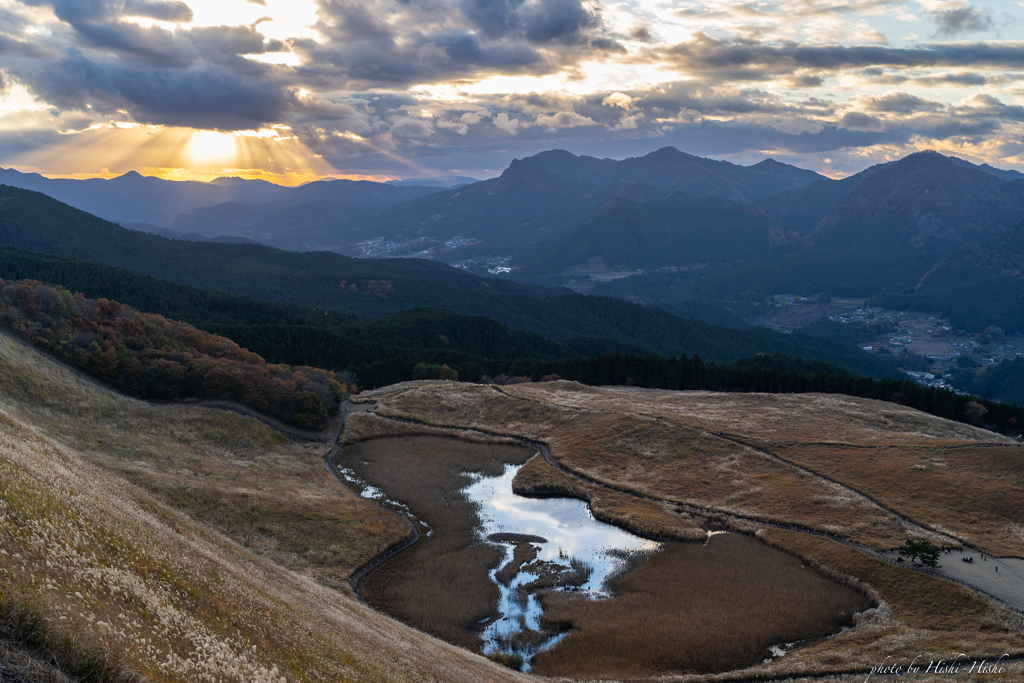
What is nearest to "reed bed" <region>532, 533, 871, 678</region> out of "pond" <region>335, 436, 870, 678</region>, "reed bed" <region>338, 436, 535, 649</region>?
"pond" <region>335, 436, 870, 678</region>

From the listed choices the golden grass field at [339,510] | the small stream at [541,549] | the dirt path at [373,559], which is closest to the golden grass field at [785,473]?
the golden grass field at [339,510]

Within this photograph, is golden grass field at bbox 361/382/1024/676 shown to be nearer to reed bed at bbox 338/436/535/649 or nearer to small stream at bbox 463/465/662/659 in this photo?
small stream at bbox 463/465/662/659

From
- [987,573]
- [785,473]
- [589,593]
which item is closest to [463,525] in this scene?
[589,593]

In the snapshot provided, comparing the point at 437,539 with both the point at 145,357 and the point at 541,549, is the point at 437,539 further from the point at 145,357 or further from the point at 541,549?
the point at 145,357

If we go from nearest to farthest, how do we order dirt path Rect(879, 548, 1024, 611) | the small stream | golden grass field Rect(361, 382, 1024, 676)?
1. golden grass field Rect(361, 382, 1024, 676)
2. the small stream
3. dirt path Rect(879, 548, 1024, 611)

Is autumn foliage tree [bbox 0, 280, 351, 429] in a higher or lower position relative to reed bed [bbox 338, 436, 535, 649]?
higher

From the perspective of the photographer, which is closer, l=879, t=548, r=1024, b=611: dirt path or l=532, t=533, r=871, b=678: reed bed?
l=532, t=533, r=871, b=678: reed bed
